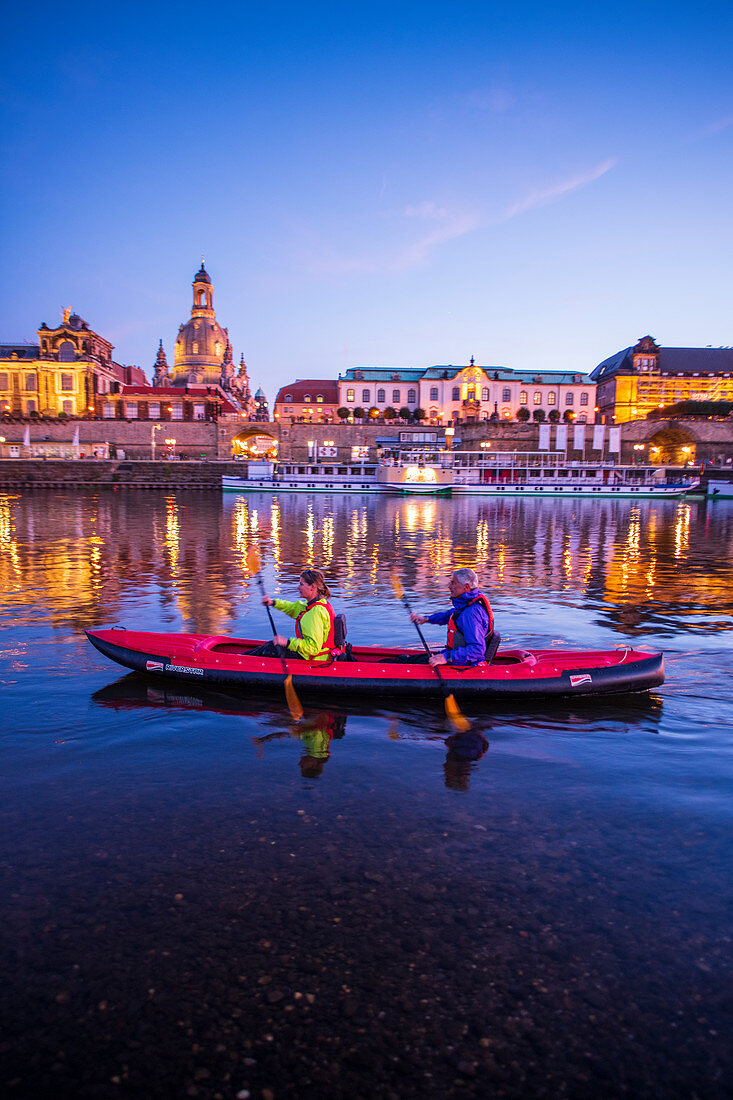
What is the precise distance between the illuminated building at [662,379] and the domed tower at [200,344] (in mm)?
A: 74342

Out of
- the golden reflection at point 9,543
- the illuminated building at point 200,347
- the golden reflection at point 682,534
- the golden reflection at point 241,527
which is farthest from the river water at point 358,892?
the illuminated building at point 200,347

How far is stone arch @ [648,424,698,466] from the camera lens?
293ft

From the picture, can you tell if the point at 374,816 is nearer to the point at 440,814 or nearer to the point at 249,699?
the point at 440,814

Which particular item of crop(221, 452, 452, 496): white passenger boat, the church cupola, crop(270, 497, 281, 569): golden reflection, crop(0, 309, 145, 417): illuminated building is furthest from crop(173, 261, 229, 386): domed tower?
crop(270, 497, 281, 569): golden reflection

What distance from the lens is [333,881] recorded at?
4.90 meters

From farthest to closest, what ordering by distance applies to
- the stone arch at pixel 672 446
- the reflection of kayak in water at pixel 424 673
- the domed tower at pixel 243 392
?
the domed tower at pixel 243 392, the stone arch at pixel 672 446, the reflection of kayak in water at pixel 424 673

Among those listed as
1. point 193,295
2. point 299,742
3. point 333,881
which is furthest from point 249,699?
point 193,295

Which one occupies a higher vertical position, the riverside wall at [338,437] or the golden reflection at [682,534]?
the riverside wall at [338,437]

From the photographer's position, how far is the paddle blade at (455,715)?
8.22 m

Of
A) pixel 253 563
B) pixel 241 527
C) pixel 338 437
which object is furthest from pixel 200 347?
pixel 253 563

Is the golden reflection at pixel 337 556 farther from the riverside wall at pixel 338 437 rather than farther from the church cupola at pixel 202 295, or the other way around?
the church cupola at pixel 202 295

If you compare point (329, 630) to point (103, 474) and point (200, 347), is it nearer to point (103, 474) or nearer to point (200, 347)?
point (103, 474)

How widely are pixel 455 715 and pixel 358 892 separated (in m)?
3.93

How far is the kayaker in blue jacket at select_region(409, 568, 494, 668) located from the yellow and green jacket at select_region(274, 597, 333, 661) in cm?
120
